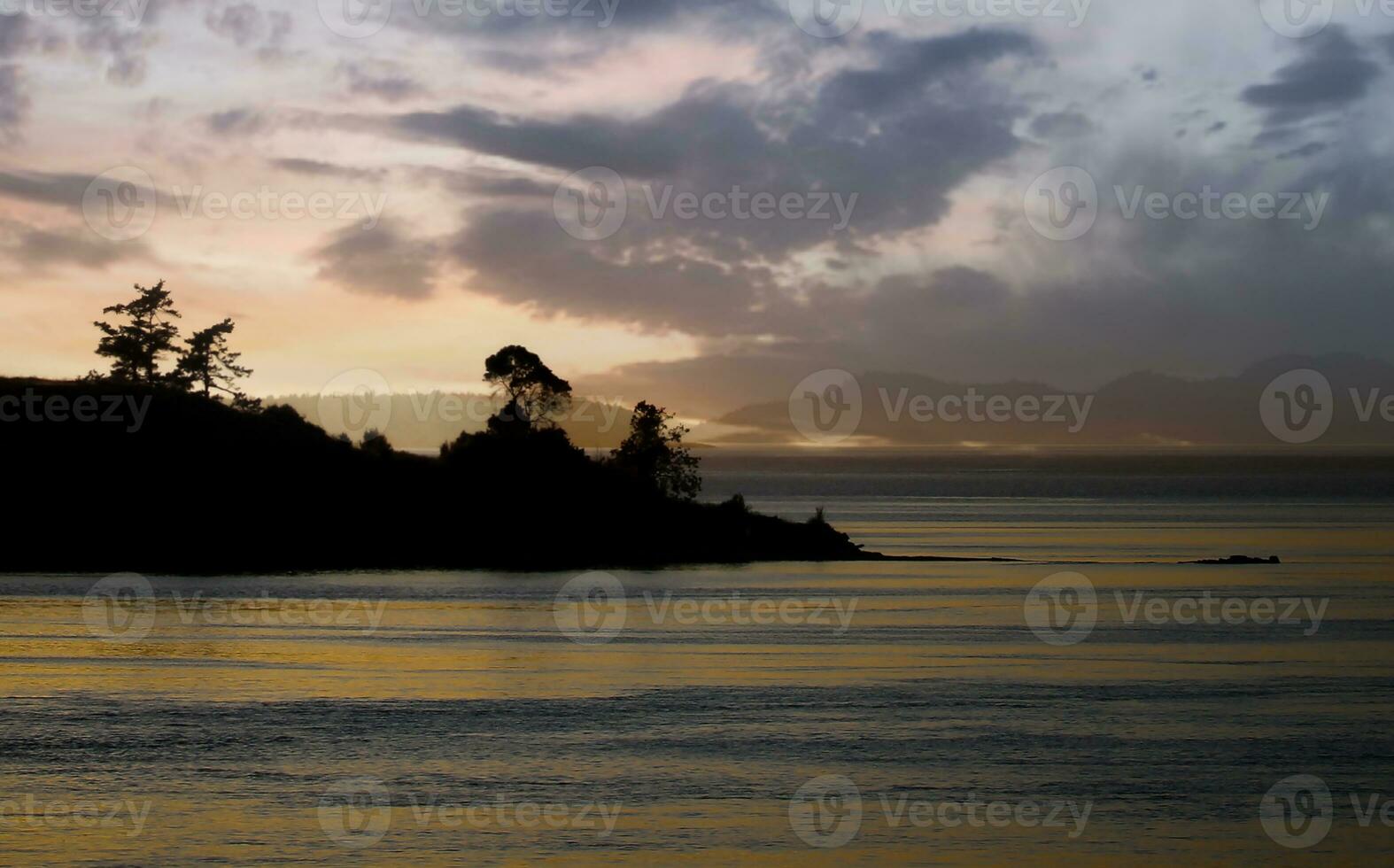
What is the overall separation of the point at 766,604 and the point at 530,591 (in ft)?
52.9

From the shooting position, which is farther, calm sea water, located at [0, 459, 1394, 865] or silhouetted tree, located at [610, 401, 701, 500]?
silhouetted tree, located at [610, 401, 701, 500]

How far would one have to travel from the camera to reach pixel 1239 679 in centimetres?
5141

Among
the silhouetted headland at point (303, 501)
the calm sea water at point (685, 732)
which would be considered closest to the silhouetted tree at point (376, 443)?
the silhouetted headland at point (303, 501)

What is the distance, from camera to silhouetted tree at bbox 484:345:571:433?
113250 mm

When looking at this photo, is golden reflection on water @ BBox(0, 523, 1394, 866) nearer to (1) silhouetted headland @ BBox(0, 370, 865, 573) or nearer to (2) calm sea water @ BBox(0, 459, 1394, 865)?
(2) calm sea water @ BBox(0, 459, 1394, 865)

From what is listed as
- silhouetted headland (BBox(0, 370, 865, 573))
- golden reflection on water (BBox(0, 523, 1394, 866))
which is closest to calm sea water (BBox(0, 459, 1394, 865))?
golden reflection on water (BBox(0, 523, 1394, 866))

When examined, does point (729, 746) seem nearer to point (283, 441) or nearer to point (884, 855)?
point (884, 855)

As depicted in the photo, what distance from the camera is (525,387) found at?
114 m

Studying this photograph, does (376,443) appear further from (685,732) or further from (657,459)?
(685,732)

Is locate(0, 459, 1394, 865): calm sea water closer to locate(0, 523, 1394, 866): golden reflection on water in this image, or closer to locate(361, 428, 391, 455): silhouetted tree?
locate(0, 523, 1394, 866): golden reflection on water

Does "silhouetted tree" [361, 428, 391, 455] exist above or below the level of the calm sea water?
above

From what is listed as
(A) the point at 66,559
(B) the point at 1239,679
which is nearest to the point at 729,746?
(B) the point at 1239,679

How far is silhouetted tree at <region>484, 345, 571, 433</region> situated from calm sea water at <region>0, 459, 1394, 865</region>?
37961 mm

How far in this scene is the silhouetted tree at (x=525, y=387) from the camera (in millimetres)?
113250
